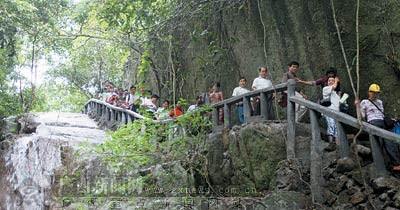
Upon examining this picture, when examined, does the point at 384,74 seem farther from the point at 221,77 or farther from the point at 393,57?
the point at 221,77

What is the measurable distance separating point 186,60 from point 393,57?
729 centimetres

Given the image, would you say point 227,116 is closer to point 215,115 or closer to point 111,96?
point 215,115

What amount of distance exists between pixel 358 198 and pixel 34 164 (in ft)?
31.6

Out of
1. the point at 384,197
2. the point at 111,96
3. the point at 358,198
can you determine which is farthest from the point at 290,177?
the point at 111,96

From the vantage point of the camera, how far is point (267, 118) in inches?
291

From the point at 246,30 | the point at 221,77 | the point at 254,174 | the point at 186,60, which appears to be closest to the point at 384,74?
the point at 254,174

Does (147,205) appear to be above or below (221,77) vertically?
below

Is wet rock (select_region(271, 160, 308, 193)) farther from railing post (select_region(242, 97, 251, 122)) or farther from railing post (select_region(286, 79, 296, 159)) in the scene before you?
railing post (select_region(242, 97, 251, 122))

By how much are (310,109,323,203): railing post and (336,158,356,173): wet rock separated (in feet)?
1.24

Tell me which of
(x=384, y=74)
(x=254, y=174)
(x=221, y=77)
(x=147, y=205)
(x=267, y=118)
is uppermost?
(x=221, y=77)

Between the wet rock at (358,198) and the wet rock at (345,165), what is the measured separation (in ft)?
1.26

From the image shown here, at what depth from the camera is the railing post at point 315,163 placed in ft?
19.4

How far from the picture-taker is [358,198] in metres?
5.32

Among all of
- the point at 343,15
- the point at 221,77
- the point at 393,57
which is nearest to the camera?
the point at 393,57
